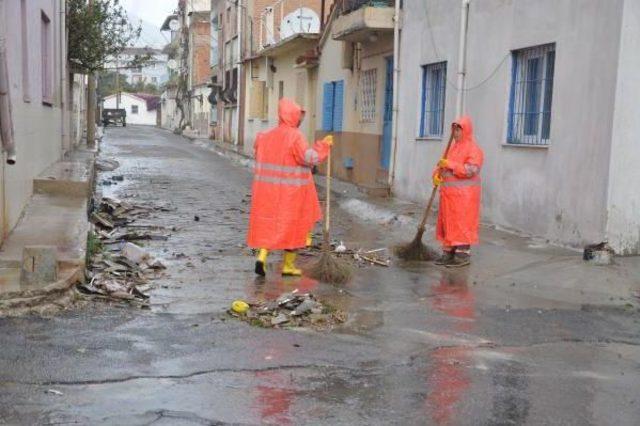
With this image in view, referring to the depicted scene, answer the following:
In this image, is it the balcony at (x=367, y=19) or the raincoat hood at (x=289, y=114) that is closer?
the raincoat hood at (x=289, y=114)

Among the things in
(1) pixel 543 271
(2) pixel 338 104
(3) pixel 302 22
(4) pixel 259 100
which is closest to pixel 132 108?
(4) pixel 259 100

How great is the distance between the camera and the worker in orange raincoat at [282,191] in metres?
7.77

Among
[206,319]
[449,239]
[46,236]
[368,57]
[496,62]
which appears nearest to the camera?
[206,319]

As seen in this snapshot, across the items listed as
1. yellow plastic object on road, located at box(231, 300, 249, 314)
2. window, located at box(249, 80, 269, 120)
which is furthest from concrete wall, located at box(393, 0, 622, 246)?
window, located at box(249, 80, 269, 120)

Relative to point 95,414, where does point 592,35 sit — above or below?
above

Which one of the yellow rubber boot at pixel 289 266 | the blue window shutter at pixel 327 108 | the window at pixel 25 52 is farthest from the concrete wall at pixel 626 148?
the blue window shutter at pixel 327 108

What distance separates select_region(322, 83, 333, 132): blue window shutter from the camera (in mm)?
20016

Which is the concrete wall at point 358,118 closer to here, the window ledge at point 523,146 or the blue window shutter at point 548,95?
the window ledge at point 523,146

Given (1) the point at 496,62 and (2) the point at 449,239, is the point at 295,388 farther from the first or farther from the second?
(1) the point at 496,62

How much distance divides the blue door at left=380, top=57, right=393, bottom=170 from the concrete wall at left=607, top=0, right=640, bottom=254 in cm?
729

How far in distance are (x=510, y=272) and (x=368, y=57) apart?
9.43 m

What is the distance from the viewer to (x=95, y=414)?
4.07 meters

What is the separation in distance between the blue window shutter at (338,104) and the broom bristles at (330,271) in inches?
453

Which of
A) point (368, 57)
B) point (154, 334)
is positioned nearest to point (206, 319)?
point (154, 334)
